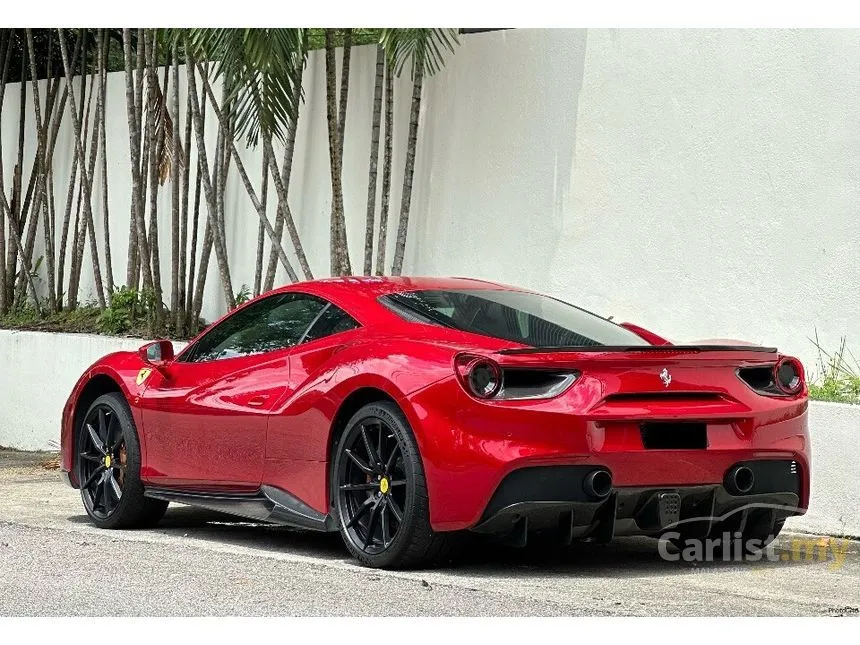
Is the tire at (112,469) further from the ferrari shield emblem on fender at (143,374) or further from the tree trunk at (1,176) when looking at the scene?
the tree trunk at (1,176)

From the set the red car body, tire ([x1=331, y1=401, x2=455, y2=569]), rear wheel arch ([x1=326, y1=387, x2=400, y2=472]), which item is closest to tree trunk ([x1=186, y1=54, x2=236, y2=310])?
the red car body

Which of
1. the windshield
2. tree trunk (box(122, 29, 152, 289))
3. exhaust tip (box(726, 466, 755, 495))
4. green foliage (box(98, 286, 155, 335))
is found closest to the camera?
exhaust tip (box(726, 466, 755, 495))

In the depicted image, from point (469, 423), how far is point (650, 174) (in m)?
4.65

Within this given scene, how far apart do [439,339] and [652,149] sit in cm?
431

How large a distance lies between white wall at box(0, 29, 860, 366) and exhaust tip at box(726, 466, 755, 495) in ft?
10.5

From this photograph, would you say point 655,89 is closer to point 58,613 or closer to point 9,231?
point 58,613

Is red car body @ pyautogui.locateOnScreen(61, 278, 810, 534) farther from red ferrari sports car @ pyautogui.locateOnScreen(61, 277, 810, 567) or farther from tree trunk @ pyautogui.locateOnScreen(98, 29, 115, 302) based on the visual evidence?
tree trunk @ pyautogui.locateOnScreen(98, 29, 115, 302)

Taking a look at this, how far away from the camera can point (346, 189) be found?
39.6 ft

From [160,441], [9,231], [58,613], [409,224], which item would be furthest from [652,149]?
[9,231]

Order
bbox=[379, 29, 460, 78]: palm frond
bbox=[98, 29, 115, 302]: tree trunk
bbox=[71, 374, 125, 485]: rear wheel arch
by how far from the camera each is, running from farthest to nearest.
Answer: bbox=[98, 29, 115, 302]: tree trunk → bbox=[379, 29, 460, 78]: palm frond → bbox=[71, 374, 125, 485]: rear wheel arch

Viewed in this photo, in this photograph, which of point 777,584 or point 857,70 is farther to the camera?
point 857,70

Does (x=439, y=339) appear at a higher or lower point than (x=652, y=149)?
lower

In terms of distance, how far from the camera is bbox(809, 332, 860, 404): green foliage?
8180 millimetres

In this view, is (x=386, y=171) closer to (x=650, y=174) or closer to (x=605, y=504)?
(x=650, y=174)
